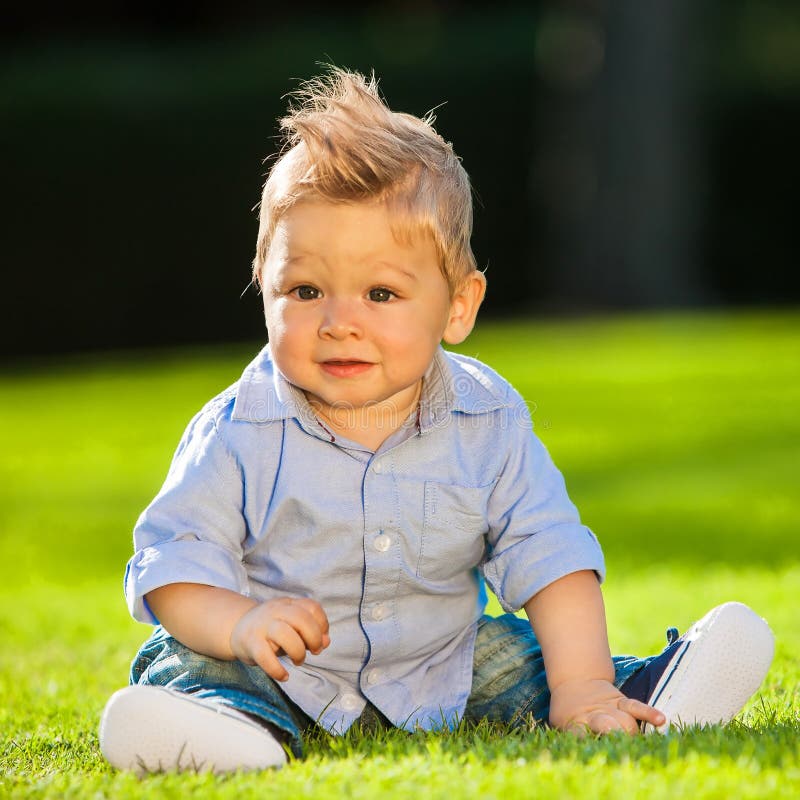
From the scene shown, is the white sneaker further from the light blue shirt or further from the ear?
the ear

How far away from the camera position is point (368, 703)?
8.95ft

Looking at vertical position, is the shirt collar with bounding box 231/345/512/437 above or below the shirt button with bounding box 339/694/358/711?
above

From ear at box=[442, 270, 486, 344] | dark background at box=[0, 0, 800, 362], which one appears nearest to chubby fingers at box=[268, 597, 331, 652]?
ear at box=[442, 270, 486, 344]

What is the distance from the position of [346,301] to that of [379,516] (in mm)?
420

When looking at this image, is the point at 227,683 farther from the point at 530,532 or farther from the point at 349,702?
the point at 530,532

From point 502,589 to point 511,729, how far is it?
285 millimetres

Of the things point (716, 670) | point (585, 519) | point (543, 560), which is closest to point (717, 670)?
point (716, 670)

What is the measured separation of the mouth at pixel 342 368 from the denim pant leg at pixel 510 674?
63 cm

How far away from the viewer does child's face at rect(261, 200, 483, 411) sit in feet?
8.55

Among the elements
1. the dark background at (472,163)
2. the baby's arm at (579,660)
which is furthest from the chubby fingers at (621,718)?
the dark background at (472,163)

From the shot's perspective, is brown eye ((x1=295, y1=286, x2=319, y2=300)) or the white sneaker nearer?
the white sneaker

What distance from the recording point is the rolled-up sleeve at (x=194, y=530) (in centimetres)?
257

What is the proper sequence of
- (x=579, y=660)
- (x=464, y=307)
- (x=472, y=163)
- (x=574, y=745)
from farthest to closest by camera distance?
1. (x=472, y=163)
2. (x=464, y=307)
3. (x=579, y=660)
4. (x=574, y=745)

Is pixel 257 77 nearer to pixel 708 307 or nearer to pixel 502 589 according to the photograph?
pixel 708 307
